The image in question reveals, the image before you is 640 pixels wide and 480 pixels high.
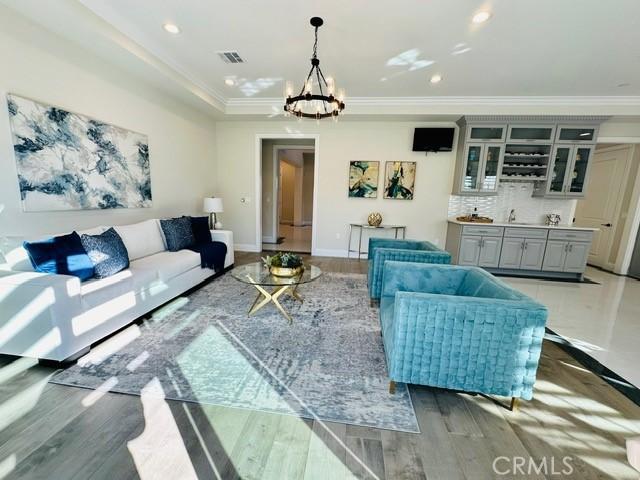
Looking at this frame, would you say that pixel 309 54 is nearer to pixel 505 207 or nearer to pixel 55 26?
pixel 55 26

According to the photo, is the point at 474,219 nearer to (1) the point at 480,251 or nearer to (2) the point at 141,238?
(1) the point at 480,251

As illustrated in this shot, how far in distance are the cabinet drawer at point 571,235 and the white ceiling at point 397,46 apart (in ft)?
6.29

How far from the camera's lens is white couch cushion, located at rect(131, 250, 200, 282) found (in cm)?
294

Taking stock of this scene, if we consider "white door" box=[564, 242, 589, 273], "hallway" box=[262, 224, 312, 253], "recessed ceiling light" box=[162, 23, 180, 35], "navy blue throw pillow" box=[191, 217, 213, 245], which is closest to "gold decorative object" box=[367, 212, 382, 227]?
"hallway" box=[262, 224, 312, 253]

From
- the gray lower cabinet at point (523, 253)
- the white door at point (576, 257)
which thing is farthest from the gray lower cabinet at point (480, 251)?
the white door at point (576, 257)

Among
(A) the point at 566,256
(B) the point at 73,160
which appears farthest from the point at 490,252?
(B) the point at 73,160

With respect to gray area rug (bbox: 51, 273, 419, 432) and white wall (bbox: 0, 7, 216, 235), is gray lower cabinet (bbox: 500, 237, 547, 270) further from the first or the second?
white wall (bbox: 0, 7, 216, 235)

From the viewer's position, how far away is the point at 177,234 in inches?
147

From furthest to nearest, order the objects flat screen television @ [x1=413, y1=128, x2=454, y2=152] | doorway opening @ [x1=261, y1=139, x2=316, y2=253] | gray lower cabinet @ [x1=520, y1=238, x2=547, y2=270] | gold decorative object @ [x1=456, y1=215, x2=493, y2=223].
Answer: doorway opening @ [x1=261, y1=139, x2=316, y2=253] < flat screen television @ [x1=413, y1=128, x2=454, y2=152] < gold decorative object @ [x1=456, y1=215, x2=493, y2=223] < gray lower cabinet @ [x1=520, y1=238, x2=547, y2=270]

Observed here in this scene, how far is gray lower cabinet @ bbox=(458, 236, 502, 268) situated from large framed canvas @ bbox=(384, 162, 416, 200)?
1361 mm

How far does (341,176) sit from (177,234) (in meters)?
3.24

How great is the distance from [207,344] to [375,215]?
3.96 m

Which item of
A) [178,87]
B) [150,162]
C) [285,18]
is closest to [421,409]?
[285,18]

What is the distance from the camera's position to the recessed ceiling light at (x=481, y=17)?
245 centimetres
